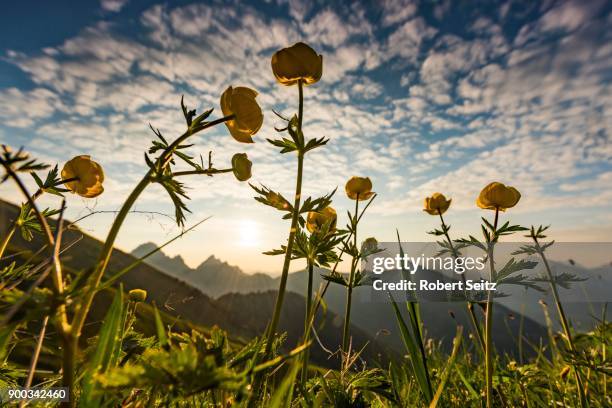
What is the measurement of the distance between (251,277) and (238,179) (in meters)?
204

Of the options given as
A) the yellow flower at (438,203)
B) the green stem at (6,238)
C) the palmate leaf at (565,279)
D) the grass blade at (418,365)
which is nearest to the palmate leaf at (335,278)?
the grass blade at (418,365)

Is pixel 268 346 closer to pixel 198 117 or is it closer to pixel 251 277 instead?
pixel 198 117

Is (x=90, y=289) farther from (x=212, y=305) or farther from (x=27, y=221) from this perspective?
(x=212, y=305)

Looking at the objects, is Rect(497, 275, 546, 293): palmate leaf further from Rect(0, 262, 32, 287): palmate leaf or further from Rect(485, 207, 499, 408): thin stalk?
Rect(0, 262, 32, 287): palmate leaf

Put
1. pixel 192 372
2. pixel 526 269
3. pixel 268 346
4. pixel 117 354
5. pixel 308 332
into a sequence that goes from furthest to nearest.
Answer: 1. pixel 526 269
2. pixel 308 332
3. pixel 117 354
4. pixel 268 346
5. pixel 192 372

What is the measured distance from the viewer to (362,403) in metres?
1.45

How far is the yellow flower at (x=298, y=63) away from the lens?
191 centimetres

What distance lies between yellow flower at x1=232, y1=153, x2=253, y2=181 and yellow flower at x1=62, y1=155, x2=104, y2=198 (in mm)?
667

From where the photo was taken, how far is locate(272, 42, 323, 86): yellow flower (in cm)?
191

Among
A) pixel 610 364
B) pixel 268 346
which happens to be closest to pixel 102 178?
pixel 268 346

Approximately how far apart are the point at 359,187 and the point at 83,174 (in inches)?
95.2

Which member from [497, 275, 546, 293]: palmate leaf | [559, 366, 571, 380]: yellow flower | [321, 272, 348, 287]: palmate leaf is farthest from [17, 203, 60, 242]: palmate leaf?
[559, 366, 571, 380]: yellow flower

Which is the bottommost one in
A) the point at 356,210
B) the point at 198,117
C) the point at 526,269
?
the point at 526,269

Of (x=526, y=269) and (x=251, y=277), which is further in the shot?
(x=251, y=277)
